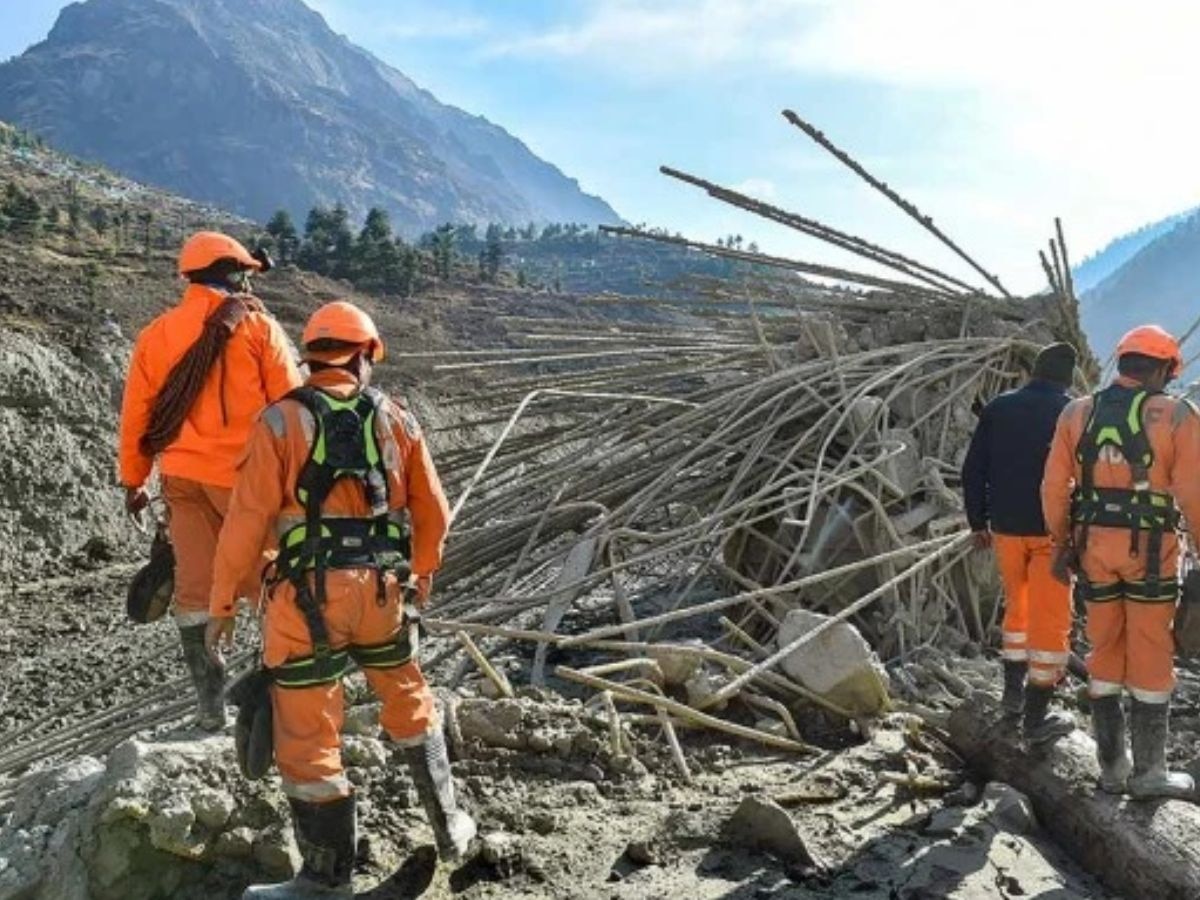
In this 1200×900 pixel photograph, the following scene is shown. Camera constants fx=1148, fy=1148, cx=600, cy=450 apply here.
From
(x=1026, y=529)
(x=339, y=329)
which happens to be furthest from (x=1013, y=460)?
(x=339, y=329)

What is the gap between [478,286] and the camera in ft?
148

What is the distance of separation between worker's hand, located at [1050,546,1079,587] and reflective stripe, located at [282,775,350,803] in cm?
273

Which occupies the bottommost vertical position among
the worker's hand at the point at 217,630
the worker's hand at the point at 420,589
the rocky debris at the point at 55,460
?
the rocky debris at the point at 55,460

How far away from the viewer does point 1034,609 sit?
4625 mm

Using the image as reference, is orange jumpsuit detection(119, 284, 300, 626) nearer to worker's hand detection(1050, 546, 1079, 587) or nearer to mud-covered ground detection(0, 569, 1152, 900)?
mud-covered ground detection(0, 569, 1152, 900)

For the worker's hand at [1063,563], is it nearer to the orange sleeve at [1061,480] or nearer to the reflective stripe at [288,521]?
the orange sleeve at [1061,480]

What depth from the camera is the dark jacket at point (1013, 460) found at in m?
4.73

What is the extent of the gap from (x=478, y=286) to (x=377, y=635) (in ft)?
140

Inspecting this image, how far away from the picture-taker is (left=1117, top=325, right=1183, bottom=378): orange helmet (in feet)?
13.7

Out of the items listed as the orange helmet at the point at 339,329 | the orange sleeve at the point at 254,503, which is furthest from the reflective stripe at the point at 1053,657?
the orange sleeve at the point at 254,503

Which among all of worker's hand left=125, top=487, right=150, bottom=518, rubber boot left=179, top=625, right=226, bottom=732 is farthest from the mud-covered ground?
worker's hand left=125, top=487, right=150, bottom=518

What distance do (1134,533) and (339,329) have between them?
2817mm

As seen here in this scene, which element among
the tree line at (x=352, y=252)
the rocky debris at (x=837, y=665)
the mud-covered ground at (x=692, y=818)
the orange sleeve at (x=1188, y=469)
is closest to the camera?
the mud-covered ground at (x=692, y=818)

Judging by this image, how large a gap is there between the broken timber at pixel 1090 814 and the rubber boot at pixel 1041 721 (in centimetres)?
5
